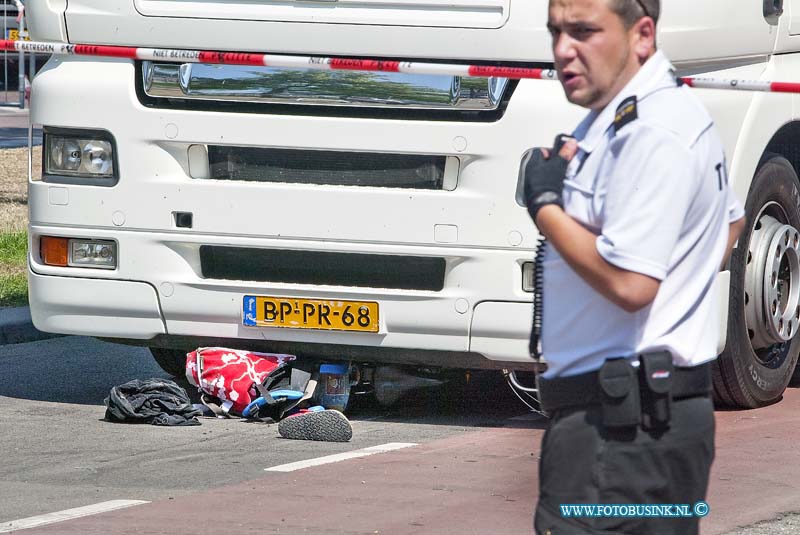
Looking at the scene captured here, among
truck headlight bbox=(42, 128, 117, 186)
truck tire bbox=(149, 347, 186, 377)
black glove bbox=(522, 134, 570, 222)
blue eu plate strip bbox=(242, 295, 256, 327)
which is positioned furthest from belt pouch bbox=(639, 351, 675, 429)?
truck tire bbox=(149, 347, 186, 377)

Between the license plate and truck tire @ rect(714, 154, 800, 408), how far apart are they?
1.57m

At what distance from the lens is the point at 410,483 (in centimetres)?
582

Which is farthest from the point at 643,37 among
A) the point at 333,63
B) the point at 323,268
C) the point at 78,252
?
the point at 78,252

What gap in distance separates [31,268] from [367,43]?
6.15ft

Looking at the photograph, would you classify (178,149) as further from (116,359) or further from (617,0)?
(617,0)

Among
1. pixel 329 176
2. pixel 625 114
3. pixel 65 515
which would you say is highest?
pixel 625 114

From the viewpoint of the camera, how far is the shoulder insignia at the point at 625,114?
9.03 ft

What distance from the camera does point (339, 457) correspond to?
6316 millimetres

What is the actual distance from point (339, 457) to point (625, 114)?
3.74 m

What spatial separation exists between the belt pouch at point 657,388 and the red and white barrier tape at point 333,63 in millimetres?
3825

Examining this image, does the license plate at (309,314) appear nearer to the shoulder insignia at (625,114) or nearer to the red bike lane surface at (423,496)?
the red bike lane surface at (423,496)

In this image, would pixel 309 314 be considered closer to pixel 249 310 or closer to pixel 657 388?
pixel 249 310

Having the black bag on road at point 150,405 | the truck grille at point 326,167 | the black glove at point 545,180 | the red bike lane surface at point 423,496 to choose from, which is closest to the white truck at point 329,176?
the truck grille at point 326,167

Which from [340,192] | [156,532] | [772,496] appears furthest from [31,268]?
[772,496]
